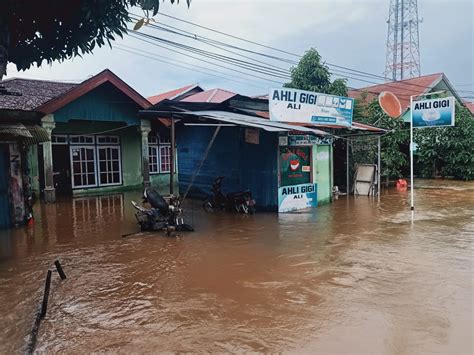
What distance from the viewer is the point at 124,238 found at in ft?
25.7

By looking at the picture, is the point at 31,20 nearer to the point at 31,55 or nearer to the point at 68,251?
the point at 31,55

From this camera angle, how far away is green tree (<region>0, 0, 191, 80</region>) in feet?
16.1

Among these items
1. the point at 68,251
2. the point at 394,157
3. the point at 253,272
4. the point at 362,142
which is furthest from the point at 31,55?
the point at 394,157

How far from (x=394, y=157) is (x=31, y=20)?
583 inches

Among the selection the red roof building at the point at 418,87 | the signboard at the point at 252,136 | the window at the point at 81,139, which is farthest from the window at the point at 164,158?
the red roof building at the point at 418,87

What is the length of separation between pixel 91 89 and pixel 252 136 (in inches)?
216

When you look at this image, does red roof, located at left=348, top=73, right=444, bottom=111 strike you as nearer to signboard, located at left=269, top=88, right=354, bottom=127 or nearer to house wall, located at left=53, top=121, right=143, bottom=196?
signboard, located at left=269, top=88, right=354, bottom=127

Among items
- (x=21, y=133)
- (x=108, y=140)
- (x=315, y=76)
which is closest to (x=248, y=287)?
(x=21, y=133)

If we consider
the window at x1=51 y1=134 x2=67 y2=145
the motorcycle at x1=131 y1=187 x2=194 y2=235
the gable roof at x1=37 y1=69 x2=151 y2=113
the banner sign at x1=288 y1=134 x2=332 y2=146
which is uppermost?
the gable roof at x1=37 y1=69 x2=151 y2=113

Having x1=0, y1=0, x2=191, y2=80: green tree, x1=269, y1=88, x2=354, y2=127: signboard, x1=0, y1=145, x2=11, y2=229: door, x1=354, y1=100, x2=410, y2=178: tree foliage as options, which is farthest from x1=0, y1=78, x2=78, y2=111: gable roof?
x1=354, y1=100, x2=410, y2=178: tree foliage

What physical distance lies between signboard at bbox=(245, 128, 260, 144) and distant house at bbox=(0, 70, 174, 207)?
472cm

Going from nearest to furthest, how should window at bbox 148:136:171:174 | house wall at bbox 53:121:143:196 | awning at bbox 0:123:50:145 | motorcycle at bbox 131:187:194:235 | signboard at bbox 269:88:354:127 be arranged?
awning at bbox 0:123:50:145
motorcycle at bbox 131:187:194:235
signboard at bbox 269:88:354:127
house wall at bbox 53:121:143:196
window at bbox 148:136:171:174

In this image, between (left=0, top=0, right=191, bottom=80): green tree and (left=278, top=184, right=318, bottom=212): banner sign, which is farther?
(left=278, top=184, right=318, bottom=212): banner sign

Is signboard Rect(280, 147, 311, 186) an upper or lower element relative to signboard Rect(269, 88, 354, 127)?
lower
